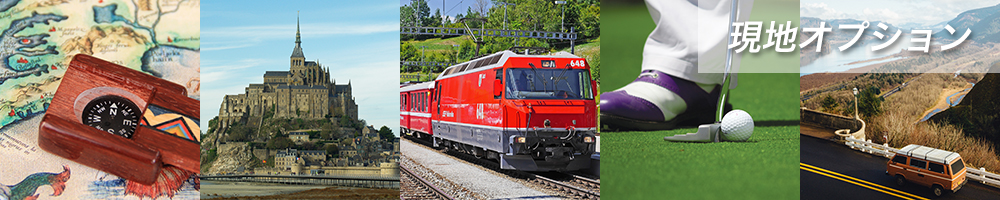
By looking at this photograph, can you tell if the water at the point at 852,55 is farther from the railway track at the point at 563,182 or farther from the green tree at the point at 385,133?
the green tree at the point at 385,133

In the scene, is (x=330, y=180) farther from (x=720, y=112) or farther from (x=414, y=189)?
(x=720, y=112)

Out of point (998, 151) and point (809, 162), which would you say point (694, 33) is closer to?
point (809, 162)

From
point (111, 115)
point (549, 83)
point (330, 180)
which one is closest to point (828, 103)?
point (549, 83)

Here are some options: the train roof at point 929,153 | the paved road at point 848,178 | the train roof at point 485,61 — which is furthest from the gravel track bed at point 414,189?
the train roof at point 929,153

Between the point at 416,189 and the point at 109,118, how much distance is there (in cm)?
399

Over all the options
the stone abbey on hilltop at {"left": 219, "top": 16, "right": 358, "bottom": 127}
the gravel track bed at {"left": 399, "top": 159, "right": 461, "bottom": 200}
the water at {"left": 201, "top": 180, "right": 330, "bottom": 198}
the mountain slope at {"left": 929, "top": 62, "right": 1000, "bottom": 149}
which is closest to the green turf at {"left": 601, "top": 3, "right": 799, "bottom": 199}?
the mountain slope at {"left": 929, "top": 62, "right": 1000, "bottom": 149}

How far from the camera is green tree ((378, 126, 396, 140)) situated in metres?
7.59

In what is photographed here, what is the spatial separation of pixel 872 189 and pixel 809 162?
735mm

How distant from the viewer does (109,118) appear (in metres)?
6.61

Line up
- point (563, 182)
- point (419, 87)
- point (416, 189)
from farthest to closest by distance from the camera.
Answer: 1. point (419, 87)
2. point (416, 189)
3. point (563, 182)

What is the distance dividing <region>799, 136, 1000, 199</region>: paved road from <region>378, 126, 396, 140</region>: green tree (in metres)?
5.21

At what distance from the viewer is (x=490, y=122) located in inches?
373

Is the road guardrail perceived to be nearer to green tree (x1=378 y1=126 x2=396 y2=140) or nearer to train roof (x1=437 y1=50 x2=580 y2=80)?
train roof (x1=437 y1=50 x2=580 y2=80)

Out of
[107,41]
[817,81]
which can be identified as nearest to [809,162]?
[817,81]
